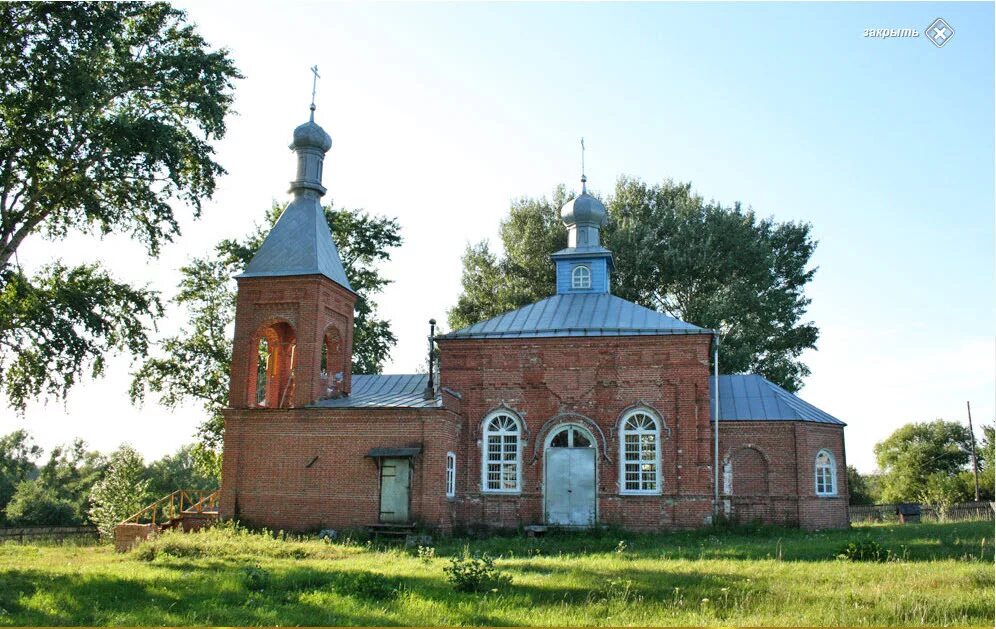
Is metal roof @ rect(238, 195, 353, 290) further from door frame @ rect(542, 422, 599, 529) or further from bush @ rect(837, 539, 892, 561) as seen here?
bush @ rect(837, 539, 892, 561)

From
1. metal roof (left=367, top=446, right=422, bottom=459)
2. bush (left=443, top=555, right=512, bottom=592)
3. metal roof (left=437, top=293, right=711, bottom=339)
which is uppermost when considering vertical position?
metal roof (left=437, top=293, right=711, bottom=339)

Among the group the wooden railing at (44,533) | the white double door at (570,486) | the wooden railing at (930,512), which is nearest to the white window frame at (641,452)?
the white double door at (570,486)

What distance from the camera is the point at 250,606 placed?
408 inches

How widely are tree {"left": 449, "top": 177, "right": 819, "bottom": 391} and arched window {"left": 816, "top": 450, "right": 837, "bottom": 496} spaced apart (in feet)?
26.6

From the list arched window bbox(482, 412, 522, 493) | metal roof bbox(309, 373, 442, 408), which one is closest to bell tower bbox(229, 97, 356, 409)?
metal roof bbox(309, 373, 442, 408)

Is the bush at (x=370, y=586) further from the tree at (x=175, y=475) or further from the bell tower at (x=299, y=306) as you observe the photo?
the tree at (x=175, y=475)

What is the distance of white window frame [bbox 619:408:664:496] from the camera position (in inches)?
802

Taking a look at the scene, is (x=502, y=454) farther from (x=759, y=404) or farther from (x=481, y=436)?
(x=759, y=404)

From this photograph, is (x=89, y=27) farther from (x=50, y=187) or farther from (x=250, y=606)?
(x=250, y=606)

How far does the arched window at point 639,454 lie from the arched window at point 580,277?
215 inches

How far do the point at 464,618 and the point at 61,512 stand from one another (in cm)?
3752

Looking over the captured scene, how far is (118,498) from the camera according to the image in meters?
32.1

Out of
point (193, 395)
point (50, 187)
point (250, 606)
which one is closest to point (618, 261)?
point (193, 395)

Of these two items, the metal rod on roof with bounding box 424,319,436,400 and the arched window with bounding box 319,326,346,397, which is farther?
the arched window with bounding box 319,326,346,397
